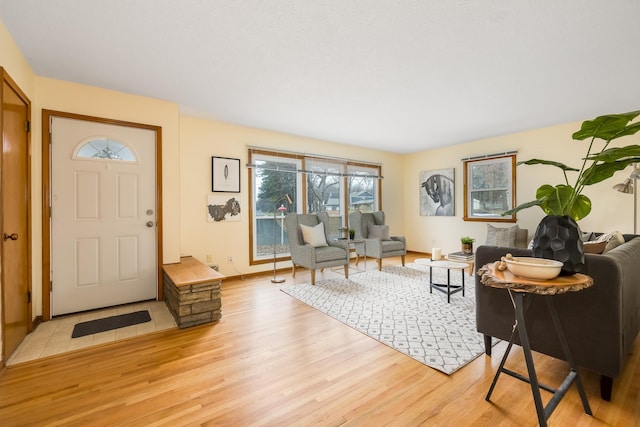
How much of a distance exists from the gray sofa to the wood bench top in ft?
8.11

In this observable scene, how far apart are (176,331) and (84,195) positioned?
177cm

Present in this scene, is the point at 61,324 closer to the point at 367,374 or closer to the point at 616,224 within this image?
the point at 367,374

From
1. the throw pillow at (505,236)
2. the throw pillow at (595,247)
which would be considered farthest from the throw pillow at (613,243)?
the throw pillow at (505,236)

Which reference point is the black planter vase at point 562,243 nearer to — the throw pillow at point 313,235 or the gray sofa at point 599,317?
the gray sofa at point 599,317

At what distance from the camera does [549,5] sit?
1813 mm

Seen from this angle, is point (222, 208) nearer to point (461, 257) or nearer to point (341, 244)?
point (341, 244)

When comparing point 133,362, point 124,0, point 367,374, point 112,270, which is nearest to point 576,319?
point 367,374

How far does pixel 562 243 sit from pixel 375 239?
340 cm

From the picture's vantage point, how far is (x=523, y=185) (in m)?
4.79

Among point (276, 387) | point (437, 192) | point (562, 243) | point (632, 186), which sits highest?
point (437, 192)

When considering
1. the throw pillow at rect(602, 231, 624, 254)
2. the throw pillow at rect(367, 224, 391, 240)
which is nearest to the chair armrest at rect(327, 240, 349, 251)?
the throw pillow at rect(367, 224, 391, 240)

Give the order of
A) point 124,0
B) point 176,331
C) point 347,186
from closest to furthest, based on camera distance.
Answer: point 124,0
point 176,331
point 347,186

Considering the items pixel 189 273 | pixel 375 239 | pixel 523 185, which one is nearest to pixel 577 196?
pixel 189 273

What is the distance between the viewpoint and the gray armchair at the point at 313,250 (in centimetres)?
394
